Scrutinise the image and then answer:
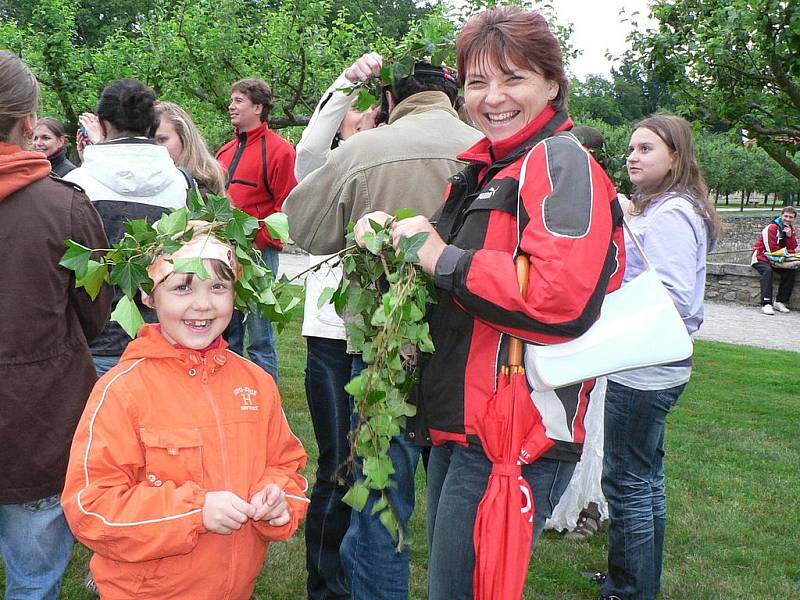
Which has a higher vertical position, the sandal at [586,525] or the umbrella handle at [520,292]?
the umbrella handle at [520,292]

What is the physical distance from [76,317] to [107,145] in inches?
51.4

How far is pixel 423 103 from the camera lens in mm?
2957

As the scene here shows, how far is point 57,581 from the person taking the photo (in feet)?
8.62

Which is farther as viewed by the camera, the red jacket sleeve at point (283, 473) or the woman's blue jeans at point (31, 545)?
the woman's blue jeans at point (31, 545)

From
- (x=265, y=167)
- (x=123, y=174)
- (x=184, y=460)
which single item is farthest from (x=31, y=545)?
(x=265, y=167)

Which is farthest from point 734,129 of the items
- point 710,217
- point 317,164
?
point 317,164

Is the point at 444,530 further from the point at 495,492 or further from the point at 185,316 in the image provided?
the point at 185,316

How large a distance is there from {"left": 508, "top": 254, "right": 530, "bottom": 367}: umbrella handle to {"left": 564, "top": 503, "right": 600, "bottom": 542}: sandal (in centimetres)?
304

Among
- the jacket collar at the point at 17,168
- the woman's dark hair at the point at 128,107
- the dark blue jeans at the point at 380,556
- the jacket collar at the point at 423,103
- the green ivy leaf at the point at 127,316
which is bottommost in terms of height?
the dark blue jeans at the point at 380,556

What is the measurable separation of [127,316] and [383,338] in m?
0.75

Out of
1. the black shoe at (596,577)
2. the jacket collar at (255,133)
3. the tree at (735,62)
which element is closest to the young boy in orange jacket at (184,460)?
the black shoe at (596,577)

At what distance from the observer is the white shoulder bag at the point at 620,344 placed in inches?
76.9

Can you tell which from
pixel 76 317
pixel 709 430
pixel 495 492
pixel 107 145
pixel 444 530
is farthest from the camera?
pixel 709 430

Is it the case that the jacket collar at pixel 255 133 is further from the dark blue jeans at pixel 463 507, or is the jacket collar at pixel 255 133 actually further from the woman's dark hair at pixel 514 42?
the dark blue jeans at pixel 463 507
